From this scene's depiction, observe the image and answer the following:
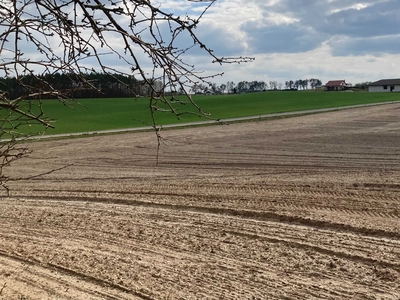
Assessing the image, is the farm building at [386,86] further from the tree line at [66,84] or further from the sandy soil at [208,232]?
the tree line at [66,84]

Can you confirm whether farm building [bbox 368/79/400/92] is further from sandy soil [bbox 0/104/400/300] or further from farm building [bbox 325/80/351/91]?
sandy soil [bbox 0/104/400/300]

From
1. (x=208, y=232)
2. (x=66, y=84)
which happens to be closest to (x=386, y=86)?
(x=208, y=232)

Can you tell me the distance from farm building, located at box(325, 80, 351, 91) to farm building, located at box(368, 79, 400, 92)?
32.0ft

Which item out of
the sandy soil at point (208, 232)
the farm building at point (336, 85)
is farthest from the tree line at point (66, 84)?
the farm building at point (336, 85)

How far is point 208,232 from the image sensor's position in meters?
7.96

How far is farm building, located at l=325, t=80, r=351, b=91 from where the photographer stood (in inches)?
4931

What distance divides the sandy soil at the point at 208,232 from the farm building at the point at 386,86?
10414 centimetres

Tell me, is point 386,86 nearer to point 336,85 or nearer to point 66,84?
point 336,85

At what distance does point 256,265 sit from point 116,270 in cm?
188

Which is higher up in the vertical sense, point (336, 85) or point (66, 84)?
point (336, 85)

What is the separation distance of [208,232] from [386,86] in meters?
114

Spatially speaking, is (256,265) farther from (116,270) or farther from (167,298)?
(116,270)

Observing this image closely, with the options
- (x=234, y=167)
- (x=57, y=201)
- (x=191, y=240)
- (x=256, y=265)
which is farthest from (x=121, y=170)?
(x=256, y=265)

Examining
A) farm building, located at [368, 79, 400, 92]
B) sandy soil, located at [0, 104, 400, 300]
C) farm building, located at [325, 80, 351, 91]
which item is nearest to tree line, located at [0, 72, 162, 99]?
sandy soil, located at [0, 104, 400, 300]
